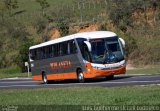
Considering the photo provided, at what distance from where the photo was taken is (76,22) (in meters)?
77.2

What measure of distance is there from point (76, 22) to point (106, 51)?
4499cm

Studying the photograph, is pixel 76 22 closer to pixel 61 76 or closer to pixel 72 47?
pixel 61 76

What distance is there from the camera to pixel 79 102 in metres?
16.8

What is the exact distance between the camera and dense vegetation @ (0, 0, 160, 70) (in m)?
60.3

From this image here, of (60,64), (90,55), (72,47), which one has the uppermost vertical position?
(72,47)

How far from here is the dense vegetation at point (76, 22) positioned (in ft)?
198

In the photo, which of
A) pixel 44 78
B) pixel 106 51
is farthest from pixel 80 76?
pixel 44 78

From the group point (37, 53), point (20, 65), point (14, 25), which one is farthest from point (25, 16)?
point (37, 53)

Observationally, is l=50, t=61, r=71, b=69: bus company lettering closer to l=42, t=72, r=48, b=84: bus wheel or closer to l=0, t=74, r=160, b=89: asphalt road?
l=0, t=74, r=160, b=89: asphalt road

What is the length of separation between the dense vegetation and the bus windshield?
924 inches

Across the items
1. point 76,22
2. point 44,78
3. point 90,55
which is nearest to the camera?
point 90,55

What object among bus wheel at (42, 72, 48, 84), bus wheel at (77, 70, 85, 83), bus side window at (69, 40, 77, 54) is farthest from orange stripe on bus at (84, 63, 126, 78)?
bus wheel at (42, 72, 48, 84)

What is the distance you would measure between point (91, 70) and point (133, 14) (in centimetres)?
3651

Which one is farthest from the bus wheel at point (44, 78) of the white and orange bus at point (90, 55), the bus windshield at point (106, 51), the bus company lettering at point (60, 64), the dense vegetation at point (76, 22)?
the dense vegetation at point (76, 22)
